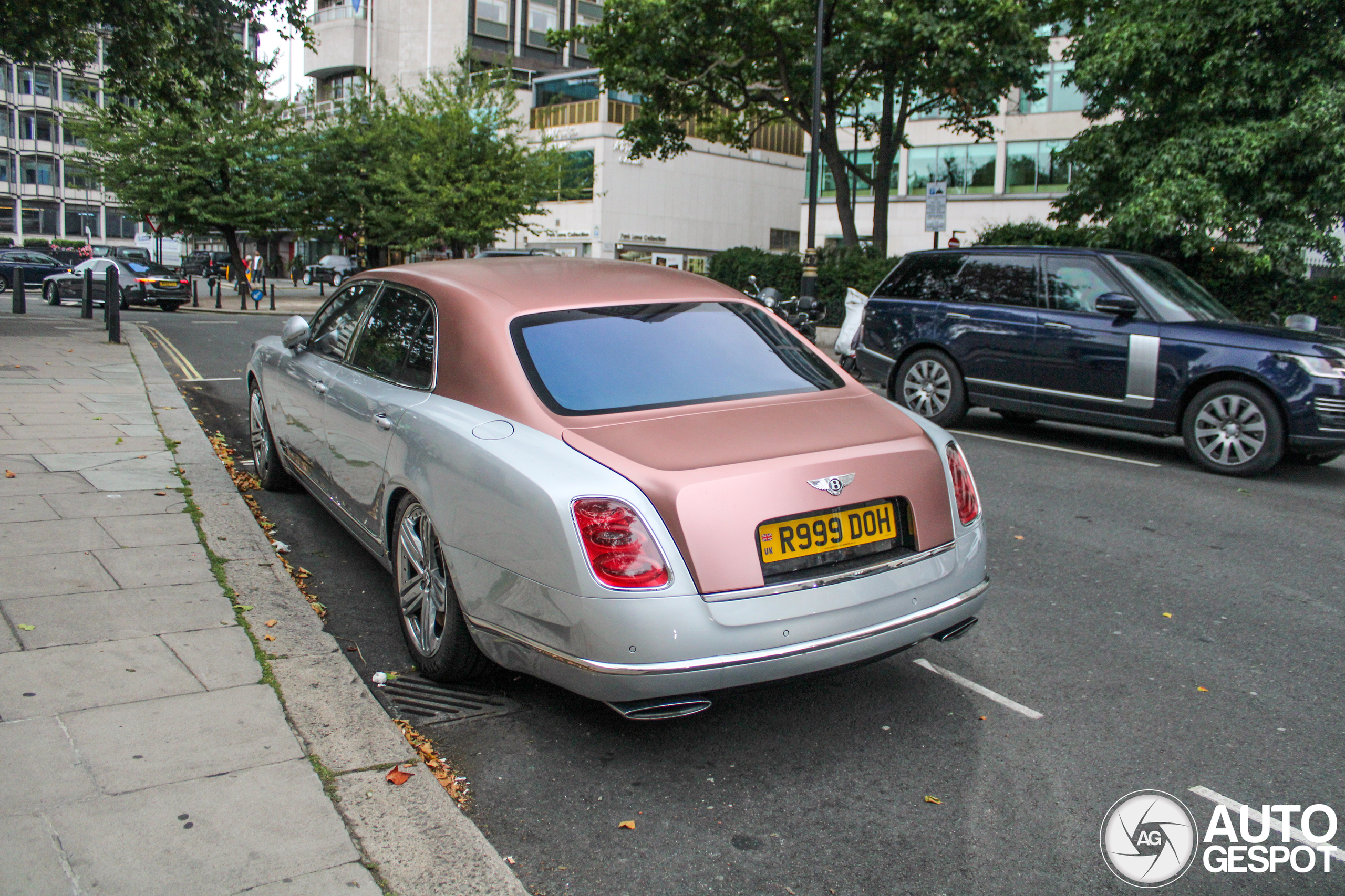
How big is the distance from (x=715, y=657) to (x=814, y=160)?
20.8 m

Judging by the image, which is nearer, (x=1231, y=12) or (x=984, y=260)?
(x=984, y=260)

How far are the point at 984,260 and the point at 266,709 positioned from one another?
8.56 m

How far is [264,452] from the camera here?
6719 mm

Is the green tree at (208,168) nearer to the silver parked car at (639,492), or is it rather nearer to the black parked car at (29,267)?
the black parked car at (29,267)

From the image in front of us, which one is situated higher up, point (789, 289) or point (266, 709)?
point (789, 289)

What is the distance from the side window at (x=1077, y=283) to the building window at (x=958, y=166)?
122ft

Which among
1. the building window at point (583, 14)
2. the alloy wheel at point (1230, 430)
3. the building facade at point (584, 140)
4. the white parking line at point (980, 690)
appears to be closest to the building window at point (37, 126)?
the building facade at point (584, 140)

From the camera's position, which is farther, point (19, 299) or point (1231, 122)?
point (19, 299)

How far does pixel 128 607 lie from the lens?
4.40m

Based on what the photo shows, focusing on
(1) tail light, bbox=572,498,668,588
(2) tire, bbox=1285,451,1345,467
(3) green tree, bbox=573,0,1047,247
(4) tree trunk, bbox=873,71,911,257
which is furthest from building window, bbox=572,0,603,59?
(1) tail light, bbox=572,498,668,588

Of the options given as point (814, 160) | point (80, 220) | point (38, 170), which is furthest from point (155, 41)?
point (80, 220)

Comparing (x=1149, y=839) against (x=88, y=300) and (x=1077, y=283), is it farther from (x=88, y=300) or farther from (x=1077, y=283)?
(x=88, y=300)

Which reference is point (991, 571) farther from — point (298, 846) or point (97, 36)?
point (97, 36)

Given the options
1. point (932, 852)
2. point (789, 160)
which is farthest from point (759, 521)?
point (789, 160)
